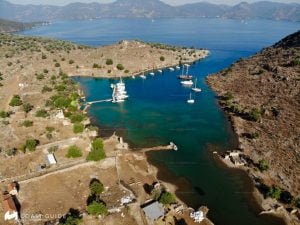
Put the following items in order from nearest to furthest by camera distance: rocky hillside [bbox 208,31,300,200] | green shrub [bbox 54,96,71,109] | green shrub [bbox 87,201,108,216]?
green shrub [bbox 87,201,108,216] → rocky hillside [bbox 208,31,300,200] → green shrub [bbox 54,96,71,109]

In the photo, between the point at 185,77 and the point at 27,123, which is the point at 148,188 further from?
the point at 185,77

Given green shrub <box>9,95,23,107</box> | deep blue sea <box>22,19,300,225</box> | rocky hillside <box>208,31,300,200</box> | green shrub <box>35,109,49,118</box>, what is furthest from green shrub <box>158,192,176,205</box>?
green shrub <box>9,95,23,107</box>

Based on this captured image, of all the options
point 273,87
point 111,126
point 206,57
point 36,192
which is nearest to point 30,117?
point 111,126

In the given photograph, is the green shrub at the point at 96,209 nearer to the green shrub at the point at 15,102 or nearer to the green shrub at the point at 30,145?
the green shrub at the point at 30,145

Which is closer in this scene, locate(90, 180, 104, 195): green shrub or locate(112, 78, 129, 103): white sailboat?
locate(90, 180, 104, 195): green shrub

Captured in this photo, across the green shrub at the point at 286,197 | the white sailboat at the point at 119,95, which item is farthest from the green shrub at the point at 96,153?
the white sailboat at the point at 119,95

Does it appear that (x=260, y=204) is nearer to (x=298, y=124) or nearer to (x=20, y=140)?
(x=298, y=124)

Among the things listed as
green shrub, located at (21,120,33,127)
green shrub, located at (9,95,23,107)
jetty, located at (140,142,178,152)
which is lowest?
jetty, located at (140,142,178,152)

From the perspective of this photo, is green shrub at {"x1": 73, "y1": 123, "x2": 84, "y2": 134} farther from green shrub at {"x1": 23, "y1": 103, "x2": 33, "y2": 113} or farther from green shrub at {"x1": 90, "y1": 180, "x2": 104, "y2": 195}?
green shrub at {"x1": 90, "y1": 180, "x2": 104, "y2": 195}
